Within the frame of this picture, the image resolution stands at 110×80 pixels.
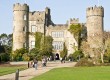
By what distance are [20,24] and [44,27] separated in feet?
20.4

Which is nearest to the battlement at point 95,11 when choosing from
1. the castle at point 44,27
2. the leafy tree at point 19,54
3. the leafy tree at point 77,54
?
the castle at point 44,27

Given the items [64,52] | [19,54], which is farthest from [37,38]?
[19,54]

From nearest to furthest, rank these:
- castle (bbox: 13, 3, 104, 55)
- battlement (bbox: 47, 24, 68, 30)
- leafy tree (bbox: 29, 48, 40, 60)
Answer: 1. leafy tree (bbox: 29, 48, 40, 60)
2. castle (bbox: 13, 3, 104, 55)
3. battlement (bbox: 47, 24, 68, 30)

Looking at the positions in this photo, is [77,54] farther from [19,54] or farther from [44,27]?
[44,27]

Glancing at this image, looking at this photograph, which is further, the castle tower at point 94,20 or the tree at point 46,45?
the castle tower at point 94,20

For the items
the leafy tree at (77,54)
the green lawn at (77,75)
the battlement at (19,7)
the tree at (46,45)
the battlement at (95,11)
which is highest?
the battlement at (19,7)

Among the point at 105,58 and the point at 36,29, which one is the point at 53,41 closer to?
the point at 36,29

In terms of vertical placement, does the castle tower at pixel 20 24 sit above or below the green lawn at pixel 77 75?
above

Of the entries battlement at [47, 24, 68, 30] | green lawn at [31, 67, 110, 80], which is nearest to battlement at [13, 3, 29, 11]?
battlement at [47, 24, 68, 30]

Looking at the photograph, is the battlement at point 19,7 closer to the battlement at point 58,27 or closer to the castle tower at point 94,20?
the battlement at point 58,27

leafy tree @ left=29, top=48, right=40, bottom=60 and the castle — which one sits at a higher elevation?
the castle

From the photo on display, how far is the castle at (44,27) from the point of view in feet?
285

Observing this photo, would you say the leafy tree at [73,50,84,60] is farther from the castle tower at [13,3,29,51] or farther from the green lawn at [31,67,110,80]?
the green lawn at [31,67,110,80]

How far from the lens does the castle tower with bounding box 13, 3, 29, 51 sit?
88500mm
